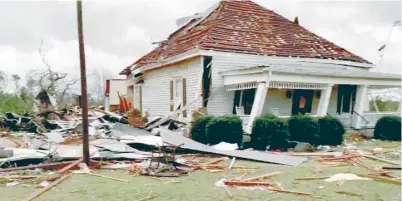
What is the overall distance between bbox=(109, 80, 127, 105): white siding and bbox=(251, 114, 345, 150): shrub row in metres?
17.6

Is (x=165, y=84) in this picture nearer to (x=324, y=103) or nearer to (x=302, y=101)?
(x=302, y=101)

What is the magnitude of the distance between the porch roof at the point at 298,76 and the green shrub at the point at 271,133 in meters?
1.98

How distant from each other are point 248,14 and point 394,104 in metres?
13.2

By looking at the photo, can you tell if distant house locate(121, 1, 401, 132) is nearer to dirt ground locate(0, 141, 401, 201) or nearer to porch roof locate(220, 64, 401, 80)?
porch roof locate(220, 64, 401, 80)

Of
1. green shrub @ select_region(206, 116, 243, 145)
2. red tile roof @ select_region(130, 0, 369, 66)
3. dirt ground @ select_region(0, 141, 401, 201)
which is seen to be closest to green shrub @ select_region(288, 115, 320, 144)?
green shrub @ select_region(206, 116, 243, 145)

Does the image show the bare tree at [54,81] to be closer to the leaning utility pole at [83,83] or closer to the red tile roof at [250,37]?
the red tile roof at [250,37]

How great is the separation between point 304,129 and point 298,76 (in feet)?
8.78

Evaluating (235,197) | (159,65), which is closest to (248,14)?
(159,65)

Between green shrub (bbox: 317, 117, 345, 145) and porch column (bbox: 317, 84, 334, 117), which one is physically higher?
porch column (bbox: 317, 84, 334, 117)

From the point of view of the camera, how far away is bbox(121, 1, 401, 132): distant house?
16.2 m

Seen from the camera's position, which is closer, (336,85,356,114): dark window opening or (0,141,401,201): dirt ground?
(0,141,401,201): dirt ground

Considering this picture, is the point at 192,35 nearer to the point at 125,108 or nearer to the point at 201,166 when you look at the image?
the point at 125,108

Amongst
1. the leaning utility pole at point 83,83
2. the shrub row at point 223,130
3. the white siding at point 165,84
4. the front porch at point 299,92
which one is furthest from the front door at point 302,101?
the leaning utility pole at point 83,83

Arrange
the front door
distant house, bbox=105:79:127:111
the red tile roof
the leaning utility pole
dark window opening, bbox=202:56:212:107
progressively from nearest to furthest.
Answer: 1. the leaning utility pole
2. dark window opening, bbox=202:56:212:107
3. the red tile roof
4. the front door
5. distant house, bbox=105:79:127:111
